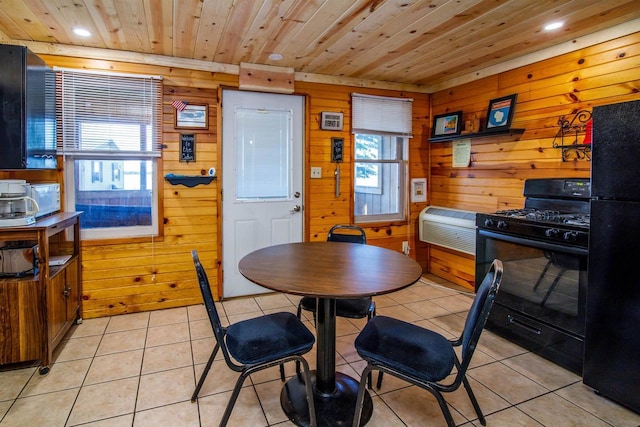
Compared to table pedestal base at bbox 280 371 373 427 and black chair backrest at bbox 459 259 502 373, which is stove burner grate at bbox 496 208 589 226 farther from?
table pedestal base at bbox 280 371 373 427

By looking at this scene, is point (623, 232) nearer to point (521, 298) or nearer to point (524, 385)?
point (521, 298)

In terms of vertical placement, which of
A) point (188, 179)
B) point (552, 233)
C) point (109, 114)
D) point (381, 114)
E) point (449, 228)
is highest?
point (381, 114)

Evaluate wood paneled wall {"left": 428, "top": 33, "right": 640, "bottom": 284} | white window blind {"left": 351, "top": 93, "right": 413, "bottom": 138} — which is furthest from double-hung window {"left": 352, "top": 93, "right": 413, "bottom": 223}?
wood paneled wall {"left": 428, "top": 33, "right": 640, "bottom": 284}

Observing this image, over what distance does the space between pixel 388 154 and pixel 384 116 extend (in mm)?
453

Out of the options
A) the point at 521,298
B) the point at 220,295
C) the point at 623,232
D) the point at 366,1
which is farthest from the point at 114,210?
the point at 623,232

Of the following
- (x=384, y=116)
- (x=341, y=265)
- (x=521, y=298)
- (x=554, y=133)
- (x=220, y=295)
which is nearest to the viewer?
(x=341, y=265)

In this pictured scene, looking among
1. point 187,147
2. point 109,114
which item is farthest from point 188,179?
point 109,114

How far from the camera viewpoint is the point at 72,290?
2930 millimetres

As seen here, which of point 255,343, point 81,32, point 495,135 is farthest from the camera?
point 495,135

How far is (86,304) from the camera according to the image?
3.23m

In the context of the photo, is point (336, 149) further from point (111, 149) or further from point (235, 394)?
point (235, 394)

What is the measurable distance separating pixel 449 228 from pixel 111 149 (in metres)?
3.41

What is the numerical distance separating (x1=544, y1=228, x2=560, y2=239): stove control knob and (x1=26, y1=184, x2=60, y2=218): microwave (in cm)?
345

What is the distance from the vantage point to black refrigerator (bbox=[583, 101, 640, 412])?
1.92 meters
